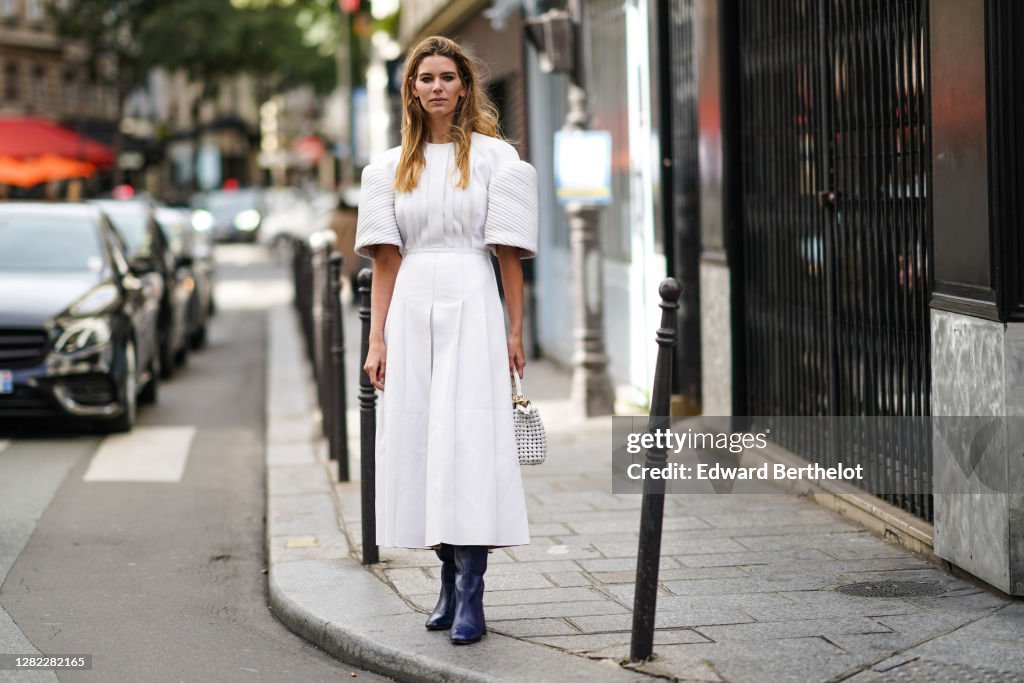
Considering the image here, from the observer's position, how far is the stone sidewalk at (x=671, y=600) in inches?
191

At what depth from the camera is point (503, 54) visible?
17.6 metres

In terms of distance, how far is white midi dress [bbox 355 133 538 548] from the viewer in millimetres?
5023

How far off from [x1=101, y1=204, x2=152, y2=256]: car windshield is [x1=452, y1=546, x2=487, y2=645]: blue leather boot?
10957mm

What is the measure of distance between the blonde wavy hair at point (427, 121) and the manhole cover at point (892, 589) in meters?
2.11

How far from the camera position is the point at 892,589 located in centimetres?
582

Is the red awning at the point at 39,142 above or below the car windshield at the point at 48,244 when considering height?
above

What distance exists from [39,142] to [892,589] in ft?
78.7

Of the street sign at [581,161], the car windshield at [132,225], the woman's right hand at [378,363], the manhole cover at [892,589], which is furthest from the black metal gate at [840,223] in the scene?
the car windshield at [132,225]

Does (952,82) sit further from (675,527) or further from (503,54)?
(503,54)

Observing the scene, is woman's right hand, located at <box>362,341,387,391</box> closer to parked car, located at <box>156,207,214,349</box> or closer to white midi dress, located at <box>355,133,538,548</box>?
white midi dress, located at <box>355,133,538,548</box>

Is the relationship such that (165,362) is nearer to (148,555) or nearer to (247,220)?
(148,555)

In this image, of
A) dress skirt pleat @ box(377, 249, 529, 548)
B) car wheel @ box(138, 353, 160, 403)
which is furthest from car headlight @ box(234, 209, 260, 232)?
dress skirt pleat @ box(377, 249, 529, 548)

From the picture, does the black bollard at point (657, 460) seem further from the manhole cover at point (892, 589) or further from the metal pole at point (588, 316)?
the metal pole at point (588, 316)

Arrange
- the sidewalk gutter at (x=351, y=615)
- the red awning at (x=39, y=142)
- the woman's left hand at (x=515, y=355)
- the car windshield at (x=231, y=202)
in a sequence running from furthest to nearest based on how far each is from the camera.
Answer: the car windshield at (x=231, y=202) → the red awning at (x=39, y=142) → the woman's left hand at (x=515, y=355) → the sidewalk gutter at (x=351, y=615)
